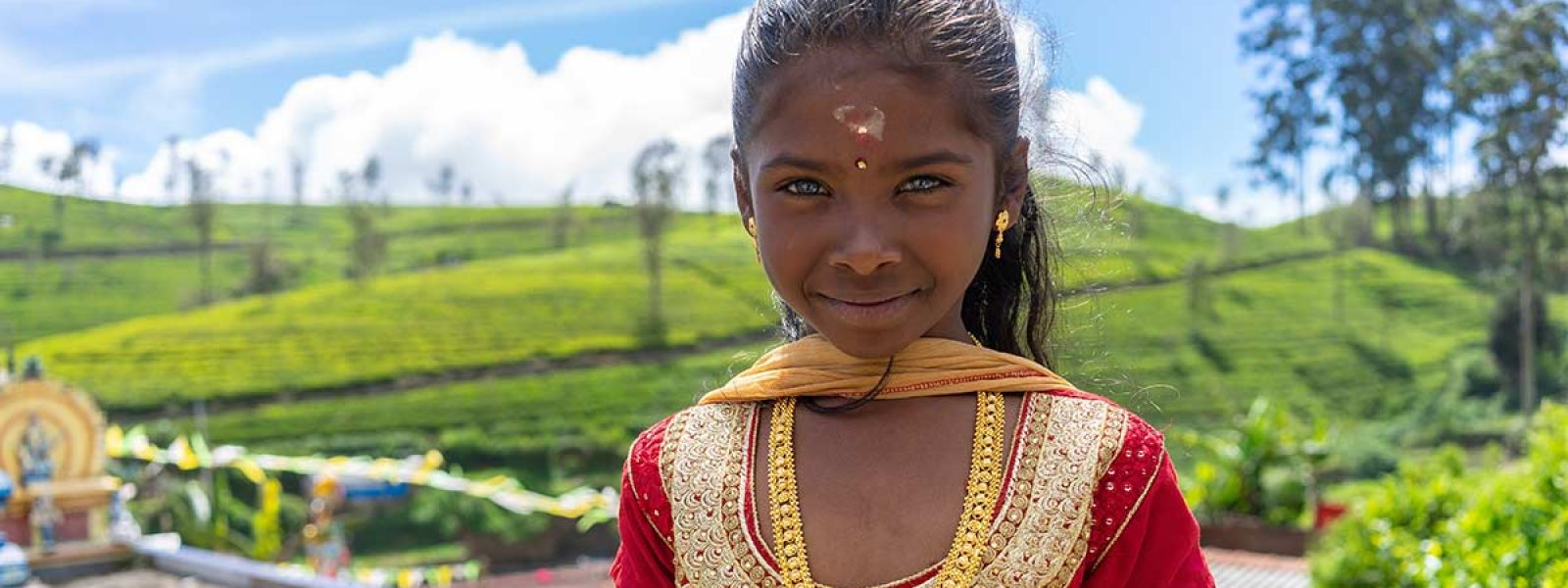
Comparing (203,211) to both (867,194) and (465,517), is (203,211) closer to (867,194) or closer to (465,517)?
(465,517)

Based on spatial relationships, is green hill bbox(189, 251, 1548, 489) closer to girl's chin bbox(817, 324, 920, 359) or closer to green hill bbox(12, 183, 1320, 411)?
green hill bbox(12, 183, 1320, 411)

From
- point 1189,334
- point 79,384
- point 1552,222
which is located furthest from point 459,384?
point 1552,222

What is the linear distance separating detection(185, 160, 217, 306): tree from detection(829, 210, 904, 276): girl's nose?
33267 millimetres

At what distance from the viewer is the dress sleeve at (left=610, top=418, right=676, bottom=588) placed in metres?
1.23

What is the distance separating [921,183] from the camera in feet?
3.69

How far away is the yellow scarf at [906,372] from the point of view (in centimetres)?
121

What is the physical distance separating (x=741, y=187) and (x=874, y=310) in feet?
0.70

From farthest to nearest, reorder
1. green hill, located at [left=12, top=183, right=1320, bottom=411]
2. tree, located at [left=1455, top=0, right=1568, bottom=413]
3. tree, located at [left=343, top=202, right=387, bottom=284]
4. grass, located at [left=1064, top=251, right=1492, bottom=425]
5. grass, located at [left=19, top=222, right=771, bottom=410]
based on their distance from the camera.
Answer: tree, located at [left=343, top=202, right=387, bottom=284] < grass, located at [left=1064, top=251, right=1492, bottom=425] < green hill, located at [left=12, top=183, right=1320, bottom=411] < grass, located at [left=19, top=222, right=771, bottom=410] < tree, located at [left=1455, top=0, right=1568, bottom=413]

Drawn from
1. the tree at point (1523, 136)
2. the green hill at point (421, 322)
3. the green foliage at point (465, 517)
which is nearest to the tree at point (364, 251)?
the green hill at point (421, 322)

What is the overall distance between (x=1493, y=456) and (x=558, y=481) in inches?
661

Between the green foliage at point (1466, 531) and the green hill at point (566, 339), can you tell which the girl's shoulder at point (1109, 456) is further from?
the green hill at point (566, 339)

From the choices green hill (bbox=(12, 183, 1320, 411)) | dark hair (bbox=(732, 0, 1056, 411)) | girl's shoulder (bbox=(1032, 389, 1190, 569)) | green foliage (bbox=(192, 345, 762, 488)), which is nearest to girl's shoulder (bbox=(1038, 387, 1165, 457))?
girl's shoulder (bbox=(1032, 389, 1190, 569))

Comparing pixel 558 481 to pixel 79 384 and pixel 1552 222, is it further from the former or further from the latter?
A: pixel 1552 222

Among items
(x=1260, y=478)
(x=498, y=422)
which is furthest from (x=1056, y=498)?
(x=498, y=422)
